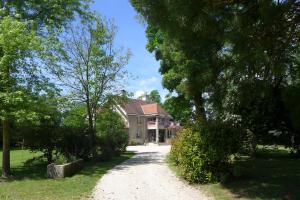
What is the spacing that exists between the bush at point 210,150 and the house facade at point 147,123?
→ 5346 centimetres

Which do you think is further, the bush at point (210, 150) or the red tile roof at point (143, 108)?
the red tile roof at point (143, 108)

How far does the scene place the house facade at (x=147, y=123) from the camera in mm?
68750

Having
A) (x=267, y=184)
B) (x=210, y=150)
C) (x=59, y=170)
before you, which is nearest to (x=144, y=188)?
(x=210, y=150)

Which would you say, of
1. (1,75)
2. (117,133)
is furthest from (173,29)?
(117,133)

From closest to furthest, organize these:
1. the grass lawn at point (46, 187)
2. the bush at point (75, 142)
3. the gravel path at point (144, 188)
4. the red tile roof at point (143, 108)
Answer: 1. the gravel path at point (144, 188)
2. the grass lawn at point (46, 187)
3. the bush at point (75, 142)
4. the red tile roof at point (143, 108)

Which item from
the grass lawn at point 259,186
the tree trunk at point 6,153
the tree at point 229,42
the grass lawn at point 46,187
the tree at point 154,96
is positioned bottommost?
the grass lawn at point 46,187

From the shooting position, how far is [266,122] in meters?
20.8

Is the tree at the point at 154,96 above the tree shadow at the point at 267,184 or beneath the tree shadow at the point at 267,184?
above

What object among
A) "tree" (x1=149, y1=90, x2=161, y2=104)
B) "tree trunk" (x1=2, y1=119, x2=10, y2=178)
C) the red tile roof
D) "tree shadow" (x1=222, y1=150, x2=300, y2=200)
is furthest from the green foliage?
"tree" (x1=149, y1=90, x2=161, y2=104)

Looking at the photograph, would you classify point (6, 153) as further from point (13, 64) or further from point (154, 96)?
point (154, 96)

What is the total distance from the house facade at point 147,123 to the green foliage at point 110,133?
34.3 metres

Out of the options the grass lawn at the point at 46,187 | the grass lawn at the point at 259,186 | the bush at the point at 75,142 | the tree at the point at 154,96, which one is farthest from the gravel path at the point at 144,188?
the tree at the point at 154,96

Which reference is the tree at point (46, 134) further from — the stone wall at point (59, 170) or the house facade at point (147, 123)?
the house facade at point (147, 123)

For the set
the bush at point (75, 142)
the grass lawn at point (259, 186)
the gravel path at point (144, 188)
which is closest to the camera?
the grass lawn at point (259, 186)
